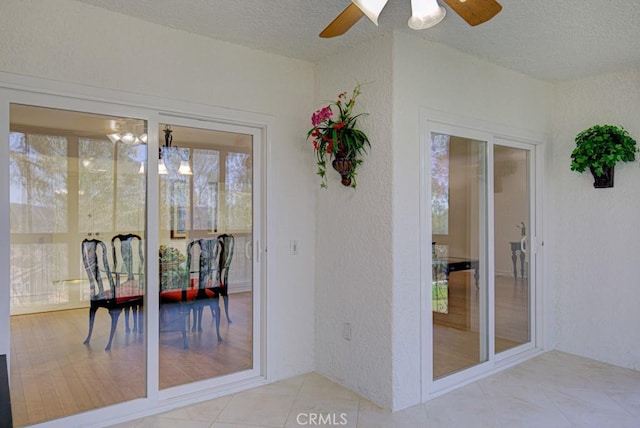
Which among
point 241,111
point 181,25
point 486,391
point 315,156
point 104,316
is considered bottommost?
point 486,391

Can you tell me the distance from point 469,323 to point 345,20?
2578 mm

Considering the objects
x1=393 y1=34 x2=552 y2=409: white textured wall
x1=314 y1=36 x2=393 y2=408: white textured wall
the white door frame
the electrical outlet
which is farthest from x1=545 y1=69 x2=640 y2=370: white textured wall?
the electrical outlet

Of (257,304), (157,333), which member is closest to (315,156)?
(257,304)

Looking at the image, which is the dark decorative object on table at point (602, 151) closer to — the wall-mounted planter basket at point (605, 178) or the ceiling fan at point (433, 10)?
the wall-mounted planter basket at point (605, 178)

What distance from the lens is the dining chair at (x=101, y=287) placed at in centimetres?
269

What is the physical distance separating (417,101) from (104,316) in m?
2.56

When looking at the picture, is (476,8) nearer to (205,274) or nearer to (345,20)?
(345,20)

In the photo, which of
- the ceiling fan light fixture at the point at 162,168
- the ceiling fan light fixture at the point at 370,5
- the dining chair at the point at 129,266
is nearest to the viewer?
the ceiling fan light fixture at the point at 370,5

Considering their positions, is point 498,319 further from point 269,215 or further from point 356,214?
point 269,215

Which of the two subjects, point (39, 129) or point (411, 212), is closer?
point (39, 129)

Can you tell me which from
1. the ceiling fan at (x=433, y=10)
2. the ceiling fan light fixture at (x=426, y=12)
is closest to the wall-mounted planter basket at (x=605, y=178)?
the ceiling fan at (x=433, y=10)

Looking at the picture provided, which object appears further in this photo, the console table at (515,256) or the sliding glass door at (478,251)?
the console table at (515,256)

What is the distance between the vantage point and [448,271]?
10.9 feet

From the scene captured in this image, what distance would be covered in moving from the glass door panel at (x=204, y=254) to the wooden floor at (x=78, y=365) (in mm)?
14
